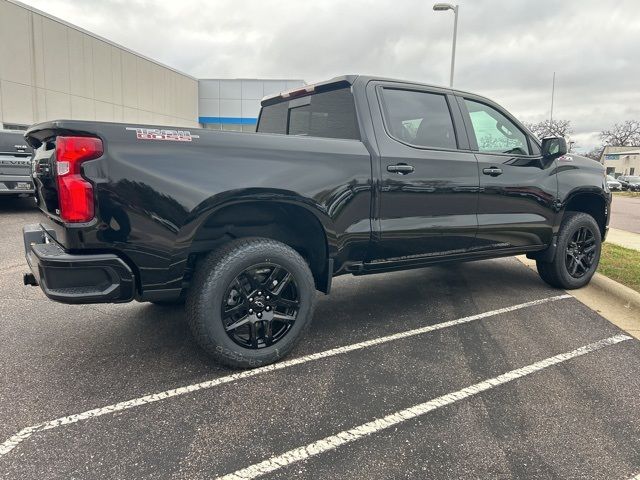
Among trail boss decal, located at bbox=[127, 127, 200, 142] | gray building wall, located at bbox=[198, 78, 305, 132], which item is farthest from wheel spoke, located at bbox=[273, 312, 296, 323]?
gray building wall, located at bbox=[198, 78, 305, 132]

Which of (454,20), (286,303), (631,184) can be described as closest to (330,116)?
(286,303)

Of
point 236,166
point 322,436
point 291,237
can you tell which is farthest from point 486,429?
point 236,166

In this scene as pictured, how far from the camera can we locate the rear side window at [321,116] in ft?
11.3

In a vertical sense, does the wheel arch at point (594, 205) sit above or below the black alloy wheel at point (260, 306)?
above

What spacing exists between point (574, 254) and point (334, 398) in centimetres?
350

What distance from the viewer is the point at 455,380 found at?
2.87 meters

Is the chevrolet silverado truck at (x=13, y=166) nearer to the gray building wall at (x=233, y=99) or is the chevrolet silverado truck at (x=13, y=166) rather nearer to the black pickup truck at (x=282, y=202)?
the black pickup truck at (x=282, y=202)

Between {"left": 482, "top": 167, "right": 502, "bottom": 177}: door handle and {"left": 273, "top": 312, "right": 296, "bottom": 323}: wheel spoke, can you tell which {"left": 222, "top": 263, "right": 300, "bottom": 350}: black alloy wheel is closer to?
{"left": 273, "top": 312, "right": 296, "bottom": 323}: wheel spoke

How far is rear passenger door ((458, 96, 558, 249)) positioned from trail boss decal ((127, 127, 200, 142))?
2.44 metres

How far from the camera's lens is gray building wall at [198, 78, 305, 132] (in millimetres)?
31656

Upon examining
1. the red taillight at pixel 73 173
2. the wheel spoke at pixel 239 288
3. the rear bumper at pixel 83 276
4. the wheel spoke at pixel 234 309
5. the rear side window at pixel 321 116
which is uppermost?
the rear side window at pixel 321 116

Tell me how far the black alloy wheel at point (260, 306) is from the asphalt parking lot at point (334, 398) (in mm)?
238

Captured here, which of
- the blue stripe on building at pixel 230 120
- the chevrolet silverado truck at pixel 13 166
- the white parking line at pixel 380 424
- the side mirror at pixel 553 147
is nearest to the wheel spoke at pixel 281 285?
the white parking line at pixel 380 424

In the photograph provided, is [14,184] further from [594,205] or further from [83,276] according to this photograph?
[594,205]
